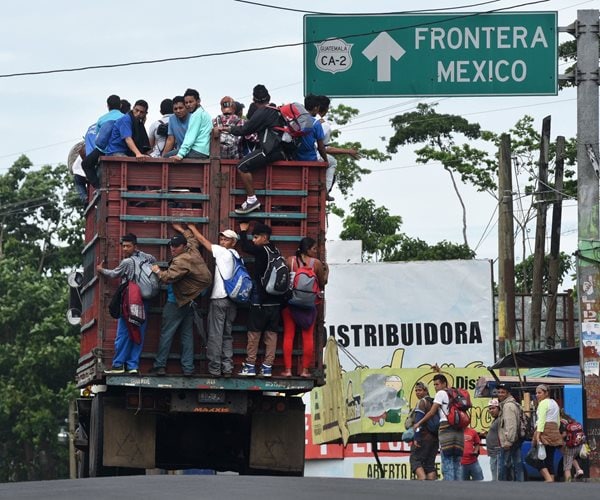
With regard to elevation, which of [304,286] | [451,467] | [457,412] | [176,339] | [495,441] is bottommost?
[451,467]

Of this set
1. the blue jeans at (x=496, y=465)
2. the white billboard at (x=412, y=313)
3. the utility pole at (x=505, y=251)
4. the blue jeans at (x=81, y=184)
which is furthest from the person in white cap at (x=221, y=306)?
the utility pole at (x=505, y=251)

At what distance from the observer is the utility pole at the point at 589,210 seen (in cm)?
1916

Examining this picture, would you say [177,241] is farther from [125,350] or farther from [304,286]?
[304,286]

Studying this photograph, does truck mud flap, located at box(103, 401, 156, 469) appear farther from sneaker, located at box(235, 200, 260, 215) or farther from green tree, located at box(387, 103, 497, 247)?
green tree, located at box(387, 103, 497, 247)

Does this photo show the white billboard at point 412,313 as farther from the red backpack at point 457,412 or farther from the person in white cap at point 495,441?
the red backpack at point 457,412

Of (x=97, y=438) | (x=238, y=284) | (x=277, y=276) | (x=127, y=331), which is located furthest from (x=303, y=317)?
(x=97, y=438)

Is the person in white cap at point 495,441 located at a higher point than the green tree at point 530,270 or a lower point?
lower

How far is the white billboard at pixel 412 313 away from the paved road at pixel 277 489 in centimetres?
2198

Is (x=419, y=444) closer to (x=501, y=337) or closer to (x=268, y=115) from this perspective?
(x=268, y=115)

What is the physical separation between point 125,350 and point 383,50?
6.65m

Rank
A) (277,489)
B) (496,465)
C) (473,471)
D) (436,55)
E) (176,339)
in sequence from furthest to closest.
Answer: (496,465)
(473,471)
(436,55)
(176,339)
(277,489)

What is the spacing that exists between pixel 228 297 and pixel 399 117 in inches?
1663

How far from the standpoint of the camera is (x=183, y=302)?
1512 centimetres

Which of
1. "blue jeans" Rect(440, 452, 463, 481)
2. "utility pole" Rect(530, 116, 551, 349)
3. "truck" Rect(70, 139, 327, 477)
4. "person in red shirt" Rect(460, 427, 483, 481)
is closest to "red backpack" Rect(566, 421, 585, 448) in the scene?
"person in red shirt" Rect(460, 427, 483, 481)
